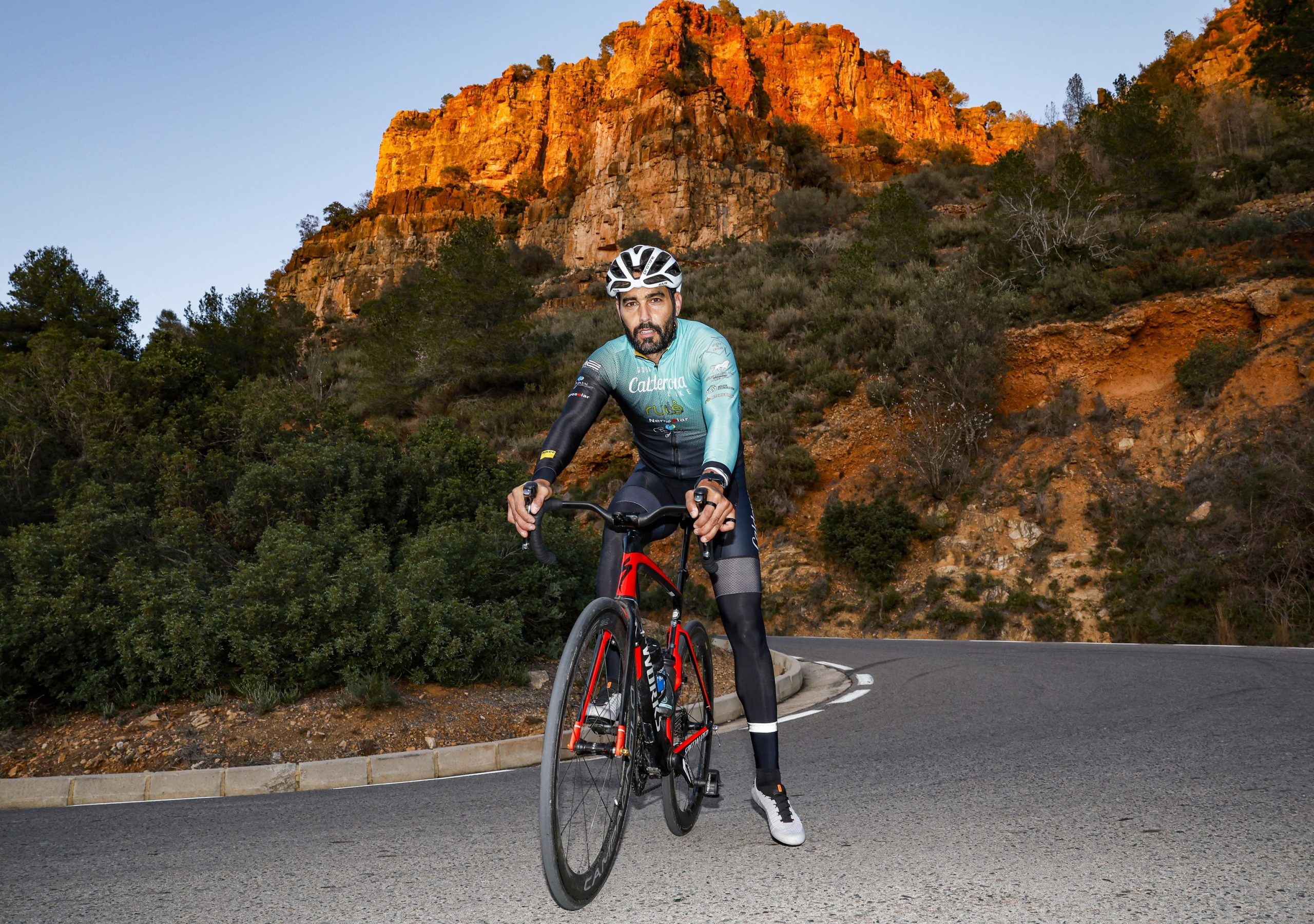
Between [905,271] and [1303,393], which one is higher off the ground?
[905,271]


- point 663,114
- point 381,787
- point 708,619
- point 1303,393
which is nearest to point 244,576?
point 381,787

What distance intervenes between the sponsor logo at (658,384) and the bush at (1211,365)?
73.6ft

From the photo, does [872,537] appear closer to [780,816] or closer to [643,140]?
[780,816]

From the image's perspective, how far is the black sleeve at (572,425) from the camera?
3605 millimetres

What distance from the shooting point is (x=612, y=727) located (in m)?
3.01

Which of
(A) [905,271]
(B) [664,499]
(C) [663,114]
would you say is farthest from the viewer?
(C) [663,114]

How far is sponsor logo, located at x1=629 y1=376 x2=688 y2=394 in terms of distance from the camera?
3836 mm

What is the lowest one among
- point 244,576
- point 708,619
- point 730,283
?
point 708,619

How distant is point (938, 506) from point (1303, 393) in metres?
8.50

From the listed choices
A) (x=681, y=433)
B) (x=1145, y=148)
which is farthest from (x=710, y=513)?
(x=1145, y=148)

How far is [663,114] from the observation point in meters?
71.7

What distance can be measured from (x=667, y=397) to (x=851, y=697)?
6.30 m

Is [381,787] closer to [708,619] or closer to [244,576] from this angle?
[244,576]

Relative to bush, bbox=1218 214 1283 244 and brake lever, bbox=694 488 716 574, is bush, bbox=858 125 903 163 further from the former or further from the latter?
brake lever, bbox=694 488 716 574
